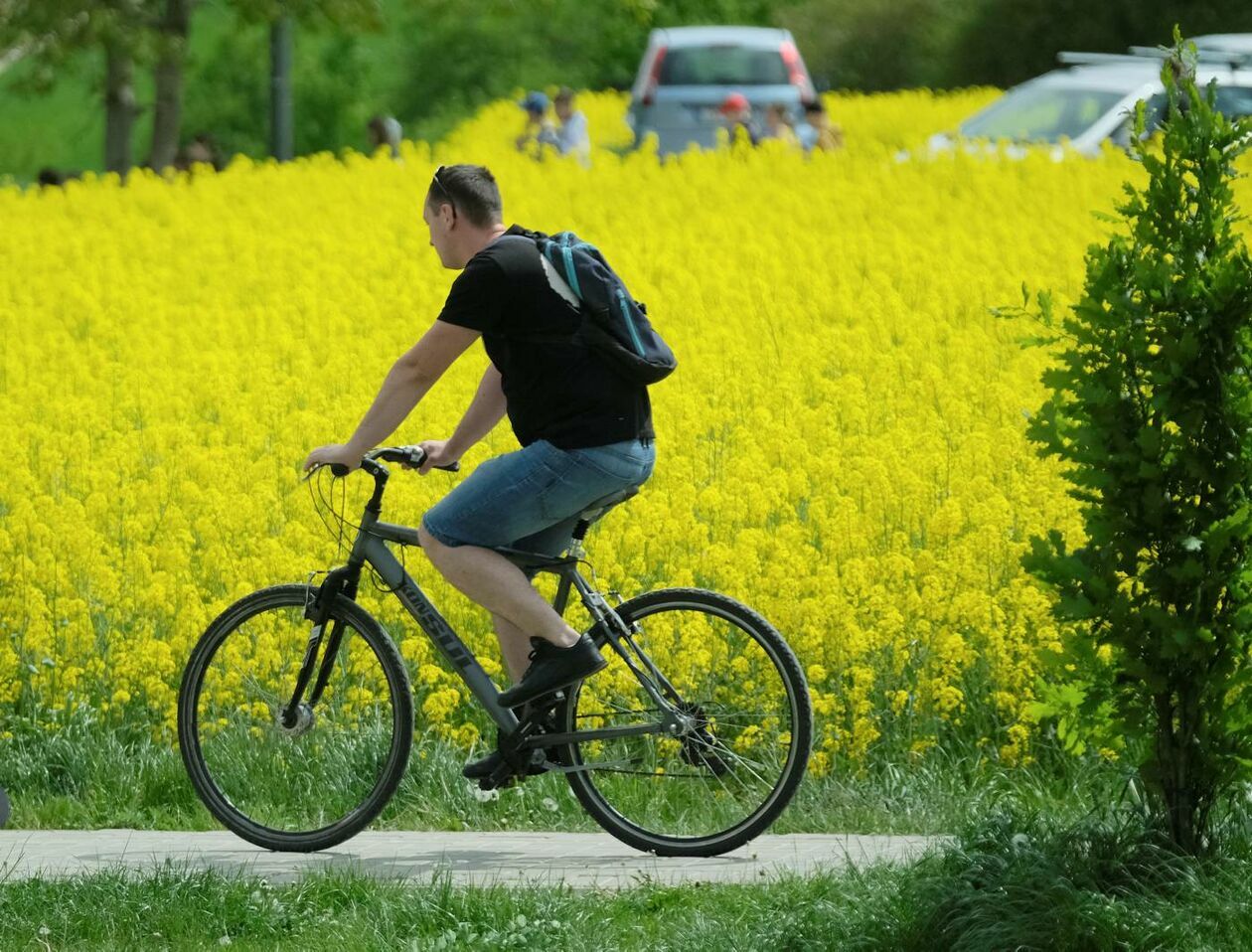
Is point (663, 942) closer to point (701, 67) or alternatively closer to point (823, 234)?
point (823, 234)

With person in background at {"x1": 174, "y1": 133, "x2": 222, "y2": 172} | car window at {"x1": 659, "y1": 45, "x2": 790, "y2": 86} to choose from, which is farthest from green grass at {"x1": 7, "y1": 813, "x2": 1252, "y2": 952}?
car window at {"x1": 659, "y1": 45, "x2": 790, "y2": 86}

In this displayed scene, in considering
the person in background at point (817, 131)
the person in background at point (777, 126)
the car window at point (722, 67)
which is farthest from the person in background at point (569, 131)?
the car window at point (722, 67)

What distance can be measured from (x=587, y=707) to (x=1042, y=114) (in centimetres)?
1662

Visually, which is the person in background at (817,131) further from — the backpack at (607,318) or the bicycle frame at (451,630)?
the backpack at (607,318)

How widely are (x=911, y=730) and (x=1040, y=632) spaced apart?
50cm

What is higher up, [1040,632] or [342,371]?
[1040,632]

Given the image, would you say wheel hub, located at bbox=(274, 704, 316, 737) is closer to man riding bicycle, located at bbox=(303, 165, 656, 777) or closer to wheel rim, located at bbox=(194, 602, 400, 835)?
wheel rim, located at bbox=(194, 602, 400, 835)

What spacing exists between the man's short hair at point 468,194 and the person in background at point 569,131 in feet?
55.6

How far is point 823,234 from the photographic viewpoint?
1658cm

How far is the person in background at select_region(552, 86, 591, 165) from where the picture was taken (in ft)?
76.3

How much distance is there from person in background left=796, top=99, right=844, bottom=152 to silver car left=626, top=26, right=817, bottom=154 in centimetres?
48

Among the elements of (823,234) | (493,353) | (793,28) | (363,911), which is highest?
(493,353)

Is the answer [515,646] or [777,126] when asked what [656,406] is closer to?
[515,646]

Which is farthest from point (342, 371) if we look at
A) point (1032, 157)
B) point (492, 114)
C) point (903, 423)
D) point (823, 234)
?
point (492, 114)
